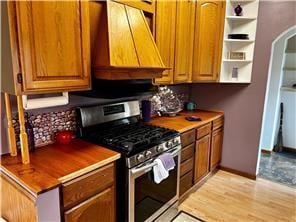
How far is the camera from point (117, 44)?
1.75 meters

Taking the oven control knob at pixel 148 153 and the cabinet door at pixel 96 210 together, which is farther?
the oven control knob at pixel 148 153

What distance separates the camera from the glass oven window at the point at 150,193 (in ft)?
6.10

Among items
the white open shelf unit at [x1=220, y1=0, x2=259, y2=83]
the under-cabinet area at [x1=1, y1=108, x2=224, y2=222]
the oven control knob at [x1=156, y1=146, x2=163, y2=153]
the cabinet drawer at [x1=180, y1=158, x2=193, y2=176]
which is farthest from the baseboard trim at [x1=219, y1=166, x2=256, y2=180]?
the oven control knob at [x1=156, y1=146, x2=163, y2=153]

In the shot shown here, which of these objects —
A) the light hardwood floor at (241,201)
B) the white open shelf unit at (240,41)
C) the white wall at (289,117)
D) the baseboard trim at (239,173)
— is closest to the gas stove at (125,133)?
the light hardwood floor at (241,201)

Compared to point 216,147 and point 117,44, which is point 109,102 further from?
point 216,147

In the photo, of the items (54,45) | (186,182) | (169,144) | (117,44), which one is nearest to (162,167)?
(169,144)

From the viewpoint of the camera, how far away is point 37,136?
5.88 feet

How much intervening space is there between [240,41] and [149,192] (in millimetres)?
2278

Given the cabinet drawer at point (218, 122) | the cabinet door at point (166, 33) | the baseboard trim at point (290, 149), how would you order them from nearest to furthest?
the cabinet door at point (166, 33)
the cabinet drawer at point (218, 122)
the baseboard trim at point (290, 149)

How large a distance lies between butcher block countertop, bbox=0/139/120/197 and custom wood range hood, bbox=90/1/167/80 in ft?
1.90

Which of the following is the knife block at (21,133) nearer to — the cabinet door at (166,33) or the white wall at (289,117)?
the cabinet door at (166,33)

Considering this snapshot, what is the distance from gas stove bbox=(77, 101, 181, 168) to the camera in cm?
179

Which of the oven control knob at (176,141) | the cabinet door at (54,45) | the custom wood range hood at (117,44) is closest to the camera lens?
the cabinet door at (54,45)

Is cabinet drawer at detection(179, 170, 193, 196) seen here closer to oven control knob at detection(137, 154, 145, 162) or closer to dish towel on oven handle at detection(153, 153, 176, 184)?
dish towel on oven handle at detection(153, 153, 176, 184)
